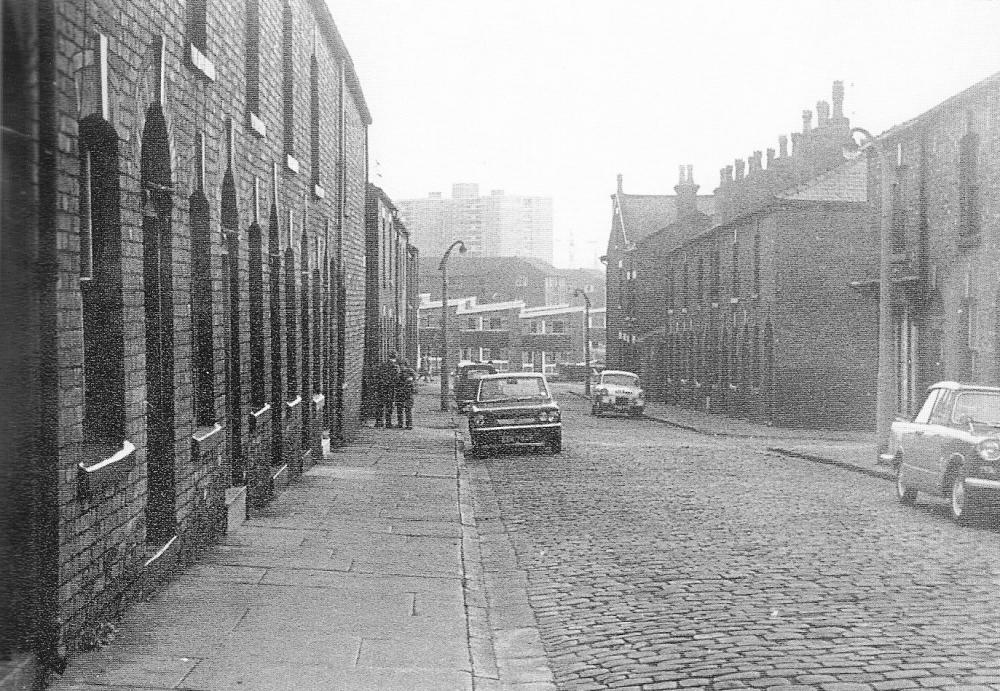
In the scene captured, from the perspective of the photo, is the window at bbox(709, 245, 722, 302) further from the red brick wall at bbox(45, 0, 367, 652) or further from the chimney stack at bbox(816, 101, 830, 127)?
the red brick wall at bbox(45, 0, 367, 652)

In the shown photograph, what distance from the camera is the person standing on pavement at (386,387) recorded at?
29.2m

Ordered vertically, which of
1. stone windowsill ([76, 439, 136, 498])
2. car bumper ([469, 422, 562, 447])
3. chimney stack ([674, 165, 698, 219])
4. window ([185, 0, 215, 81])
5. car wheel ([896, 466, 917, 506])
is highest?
chimney stack ([674, 165, 698, 219])

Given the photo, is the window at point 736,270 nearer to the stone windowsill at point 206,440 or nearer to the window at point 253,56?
the window at point 253,56

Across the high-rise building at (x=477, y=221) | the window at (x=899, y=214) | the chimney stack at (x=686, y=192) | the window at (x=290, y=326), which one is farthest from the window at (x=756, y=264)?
the high-rise building at (x=477, y=221)

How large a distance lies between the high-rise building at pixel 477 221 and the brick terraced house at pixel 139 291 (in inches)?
6428

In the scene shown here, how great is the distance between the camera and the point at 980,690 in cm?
Answer: 582

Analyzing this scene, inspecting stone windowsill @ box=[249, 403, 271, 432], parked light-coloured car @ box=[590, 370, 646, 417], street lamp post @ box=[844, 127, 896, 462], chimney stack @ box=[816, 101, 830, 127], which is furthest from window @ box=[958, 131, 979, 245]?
chimney stack @ box=[816, 101, 830, 127]

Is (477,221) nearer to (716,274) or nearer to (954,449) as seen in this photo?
(716,274)

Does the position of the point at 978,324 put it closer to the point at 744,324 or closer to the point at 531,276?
the point at 744,324

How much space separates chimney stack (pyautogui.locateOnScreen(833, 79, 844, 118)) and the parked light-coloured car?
12.9 meters

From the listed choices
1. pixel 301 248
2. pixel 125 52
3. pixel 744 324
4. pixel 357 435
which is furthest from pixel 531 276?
pixel 125 52

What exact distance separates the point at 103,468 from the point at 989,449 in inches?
381

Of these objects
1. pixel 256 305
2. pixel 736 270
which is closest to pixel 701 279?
pixel 736 270

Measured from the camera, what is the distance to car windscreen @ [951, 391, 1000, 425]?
13.5 m
